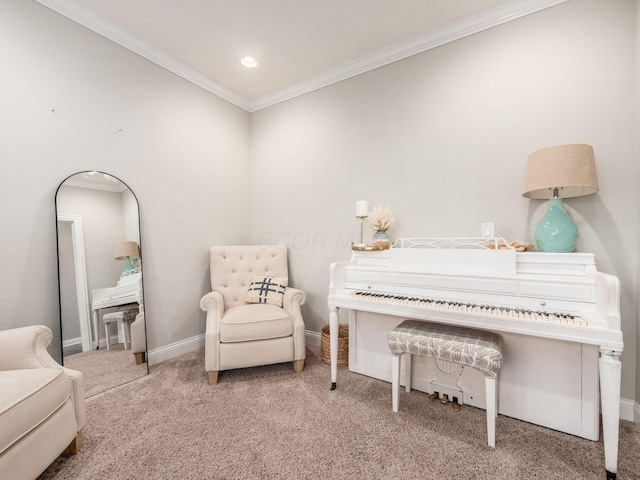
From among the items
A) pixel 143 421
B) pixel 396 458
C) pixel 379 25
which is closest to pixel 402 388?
pixel 396 458

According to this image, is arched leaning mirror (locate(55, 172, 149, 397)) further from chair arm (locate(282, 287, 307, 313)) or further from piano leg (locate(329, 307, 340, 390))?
piano leg (locate(329, 307, 340, 390))

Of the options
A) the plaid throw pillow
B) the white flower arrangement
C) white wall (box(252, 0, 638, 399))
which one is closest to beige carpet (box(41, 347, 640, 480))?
the plaid throw pillow

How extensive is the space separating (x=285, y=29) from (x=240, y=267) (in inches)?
81.8

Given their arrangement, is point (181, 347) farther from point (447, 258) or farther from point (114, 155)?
point (447, 258)

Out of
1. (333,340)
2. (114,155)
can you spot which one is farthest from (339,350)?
(114,155)

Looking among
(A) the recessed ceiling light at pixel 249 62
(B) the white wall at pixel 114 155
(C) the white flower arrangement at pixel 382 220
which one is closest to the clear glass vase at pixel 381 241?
(C) the white flower arrangement at pixel 382 220

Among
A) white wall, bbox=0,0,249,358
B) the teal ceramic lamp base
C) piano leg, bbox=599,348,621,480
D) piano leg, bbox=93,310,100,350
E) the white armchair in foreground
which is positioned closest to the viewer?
the white armchair in foreground

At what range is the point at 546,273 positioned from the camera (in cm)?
164

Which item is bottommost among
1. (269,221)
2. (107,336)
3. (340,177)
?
(107,336)

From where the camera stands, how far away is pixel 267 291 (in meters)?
2.72

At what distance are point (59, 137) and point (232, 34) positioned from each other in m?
1.47

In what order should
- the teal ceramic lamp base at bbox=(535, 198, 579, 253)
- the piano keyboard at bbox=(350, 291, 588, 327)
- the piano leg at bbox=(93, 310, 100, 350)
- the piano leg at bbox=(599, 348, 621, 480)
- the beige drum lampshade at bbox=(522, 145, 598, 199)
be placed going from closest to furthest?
the piano leg at bbox=(599, 348, 621, 480) < the piano keyboard at bbox=(350, 291, 588, 327) < the beige drum lampshade at bbox=(522, 145, 598, 199) < the teal ceramic lamp base at bbox=(535, 198, 579, 253) < the piano leg at bbox=(93, 310, 100, 350)

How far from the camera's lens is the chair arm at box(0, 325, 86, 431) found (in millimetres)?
1454

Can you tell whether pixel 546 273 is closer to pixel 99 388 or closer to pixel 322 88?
pixel 322 88
